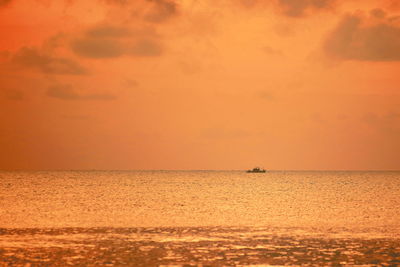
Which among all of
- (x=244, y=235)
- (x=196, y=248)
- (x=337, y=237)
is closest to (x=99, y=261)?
(x=196, y=248)

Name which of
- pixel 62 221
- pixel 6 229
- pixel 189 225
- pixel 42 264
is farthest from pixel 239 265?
pixel 62 221

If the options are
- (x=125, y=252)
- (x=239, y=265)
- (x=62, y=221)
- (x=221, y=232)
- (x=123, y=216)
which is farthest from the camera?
(x=123, y=216)

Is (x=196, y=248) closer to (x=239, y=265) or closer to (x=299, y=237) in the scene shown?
(x=239, y=265)

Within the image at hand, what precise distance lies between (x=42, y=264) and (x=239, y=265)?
534 inches

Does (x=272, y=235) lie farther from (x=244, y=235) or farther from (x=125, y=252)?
(x=125, y=252)

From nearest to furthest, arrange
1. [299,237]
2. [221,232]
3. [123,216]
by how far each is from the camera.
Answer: [299,237] → [221,232] → [123,216]

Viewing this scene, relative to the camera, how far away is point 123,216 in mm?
78750

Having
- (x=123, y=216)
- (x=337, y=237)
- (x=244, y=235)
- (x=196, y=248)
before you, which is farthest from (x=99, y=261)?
(x=123, y=216)

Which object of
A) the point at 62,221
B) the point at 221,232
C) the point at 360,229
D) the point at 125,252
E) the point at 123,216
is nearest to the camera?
the point at 125,252

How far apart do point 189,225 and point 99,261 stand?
26999 millimetres

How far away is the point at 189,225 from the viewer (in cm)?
6588

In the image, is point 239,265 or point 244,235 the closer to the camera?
point 239,265

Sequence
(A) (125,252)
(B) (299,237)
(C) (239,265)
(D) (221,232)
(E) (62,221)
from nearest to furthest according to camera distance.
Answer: (C) (239,265), (A) (125,252), (B) (299,237), (D) (221,232), (E) (62,221)

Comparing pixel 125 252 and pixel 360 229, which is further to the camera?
pixel 360 229
